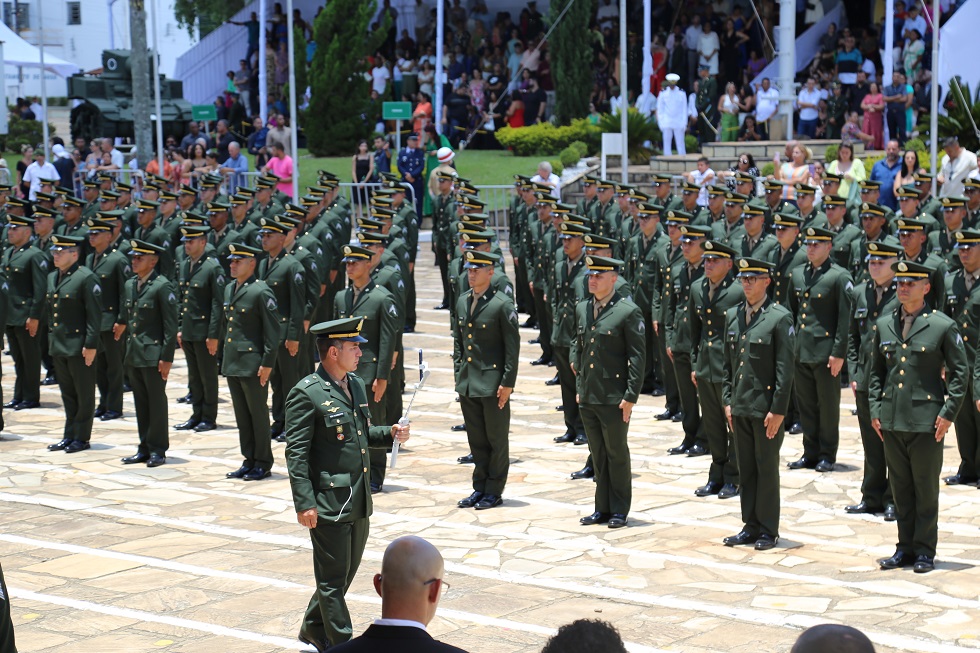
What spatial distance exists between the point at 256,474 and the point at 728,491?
13.6 feet

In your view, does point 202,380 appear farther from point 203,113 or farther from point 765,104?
point 203,113

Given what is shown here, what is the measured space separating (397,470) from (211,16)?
42956 mm

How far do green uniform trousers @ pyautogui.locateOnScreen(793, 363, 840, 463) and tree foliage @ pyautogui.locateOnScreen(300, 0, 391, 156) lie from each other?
2272 centimetres

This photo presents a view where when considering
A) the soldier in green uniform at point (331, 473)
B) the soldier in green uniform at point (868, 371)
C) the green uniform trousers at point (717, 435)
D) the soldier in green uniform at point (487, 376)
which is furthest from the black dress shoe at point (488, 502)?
the soldier in green uniform at point (331, 473)

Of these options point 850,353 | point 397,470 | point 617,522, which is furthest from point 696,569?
point 397,470

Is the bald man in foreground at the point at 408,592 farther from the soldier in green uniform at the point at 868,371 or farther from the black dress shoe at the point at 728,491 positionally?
the black dress shoe at the point at 728,491

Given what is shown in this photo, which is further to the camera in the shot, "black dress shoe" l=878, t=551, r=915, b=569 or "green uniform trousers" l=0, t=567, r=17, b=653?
"black dress shoe" l=878, t=551, r=915, b=569

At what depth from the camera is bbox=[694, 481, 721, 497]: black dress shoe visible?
38.4 feet

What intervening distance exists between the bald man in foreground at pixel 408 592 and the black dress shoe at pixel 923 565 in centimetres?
535

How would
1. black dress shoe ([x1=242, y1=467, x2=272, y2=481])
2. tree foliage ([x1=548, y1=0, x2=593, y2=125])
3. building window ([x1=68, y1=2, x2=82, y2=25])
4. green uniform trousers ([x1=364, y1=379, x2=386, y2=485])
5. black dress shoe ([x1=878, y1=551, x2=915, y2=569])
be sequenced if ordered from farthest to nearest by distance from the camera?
building window ([x1=68, y1=2, x2=82, y2=25]), tree foliage ([x1=548, y1=0, x2=593, y2=125]), black dress shoe ([x1=242, y1=467, x2=272, y2=481]), green uniform trousers ([x1=364, y1=379, x2=386, y2=485]), black dress shoe ([x1=878, y1=551, x2=915, y2=569])

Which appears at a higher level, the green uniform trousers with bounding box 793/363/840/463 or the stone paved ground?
the green uniform trousers with bounding box 793/363/840/463

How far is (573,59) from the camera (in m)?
33.5

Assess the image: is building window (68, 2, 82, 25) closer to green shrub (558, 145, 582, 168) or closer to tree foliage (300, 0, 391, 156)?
tree foliage (300, 0, 391, 156)

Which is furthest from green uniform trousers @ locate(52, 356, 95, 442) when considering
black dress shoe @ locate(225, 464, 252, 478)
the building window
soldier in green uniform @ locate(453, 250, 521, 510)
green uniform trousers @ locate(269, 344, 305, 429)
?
the building window
